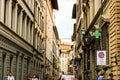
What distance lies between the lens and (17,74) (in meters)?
35.9

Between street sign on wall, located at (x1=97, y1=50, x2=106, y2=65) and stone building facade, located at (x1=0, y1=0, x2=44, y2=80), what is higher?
stone building facade, located at (x1=0, y1=0, x2=44, y2=80)

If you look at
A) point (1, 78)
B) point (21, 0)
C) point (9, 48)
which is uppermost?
point (21, 0)

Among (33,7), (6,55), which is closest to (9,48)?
(6,55)

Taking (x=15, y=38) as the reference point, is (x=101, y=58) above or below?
below

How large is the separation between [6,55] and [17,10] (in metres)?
7.02

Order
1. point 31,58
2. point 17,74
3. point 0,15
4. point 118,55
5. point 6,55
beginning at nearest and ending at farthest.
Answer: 1. point 118,55
2. point 0,15
3. point 6,55
4. point 17,74
5. point 31,58

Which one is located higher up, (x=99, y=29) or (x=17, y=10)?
(x=17, y=10)

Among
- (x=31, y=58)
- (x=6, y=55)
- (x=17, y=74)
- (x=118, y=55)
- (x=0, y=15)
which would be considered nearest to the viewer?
(x=118, y=55)

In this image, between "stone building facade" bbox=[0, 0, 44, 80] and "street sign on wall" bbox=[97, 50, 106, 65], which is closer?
"street sign on wall" bbox=[97, 50, 106, 65]

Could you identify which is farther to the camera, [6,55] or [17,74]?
[17,74]

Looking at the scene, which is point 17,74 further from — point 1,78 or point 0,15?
point 0,15

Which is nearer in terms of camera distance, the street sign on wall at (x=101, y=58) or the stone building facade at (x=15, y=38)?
the street sign on wall at (x=101, y=58)

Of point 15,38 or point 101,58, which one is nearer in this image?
point 101,58

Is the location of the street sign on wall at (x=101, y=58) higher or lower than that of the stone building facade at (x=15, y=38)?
lower
